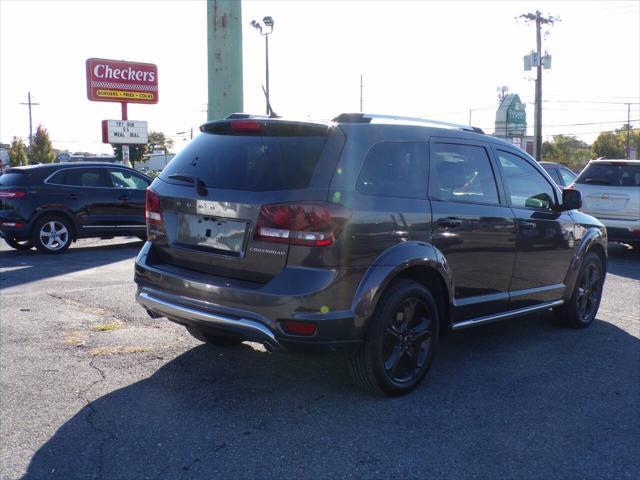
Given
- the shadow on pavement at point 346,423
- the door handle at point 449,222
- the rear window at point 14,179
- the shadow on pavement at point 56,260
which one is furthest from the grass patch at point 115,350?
the rear window at point 14,179

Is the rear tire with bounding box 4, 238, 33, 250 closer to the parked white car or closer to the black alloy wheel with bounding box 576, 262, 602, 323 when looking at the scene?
the black alloy wheel with bounding box 576, 262, 602, 323

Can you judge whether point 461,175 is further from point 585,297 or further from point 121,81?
point 121,81

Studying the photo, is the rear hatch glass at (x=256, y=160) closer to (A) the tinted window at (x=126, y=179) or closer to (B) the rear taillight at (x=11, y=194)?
(B) the rear taillight at (x=11, y=194)

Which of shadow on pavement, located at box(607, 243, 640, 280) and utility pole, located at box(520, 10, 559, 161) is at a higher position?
utility pole, located at box(520, 10, 559, 161)

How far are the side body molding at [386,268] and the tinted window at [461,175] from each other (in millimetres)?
461

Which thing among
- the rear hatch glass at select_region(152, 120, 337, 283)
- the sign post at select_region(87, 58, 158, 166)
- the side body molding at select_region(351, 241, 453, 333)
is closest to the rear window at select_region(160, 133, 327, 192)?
the rear hatch glass at select_region(152, 120, 337, 283)

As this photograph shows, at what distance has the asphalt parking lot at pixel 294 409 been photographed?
3443 millimetres

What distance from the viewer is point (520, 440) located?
3.78m

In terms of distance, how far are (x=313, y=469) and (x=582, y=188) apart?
31.7ft

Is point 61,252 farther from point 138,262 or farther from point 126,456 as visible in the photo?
point 126,456

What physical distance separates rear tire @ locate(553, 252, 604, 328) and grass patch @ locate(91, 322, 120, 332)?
421 cm

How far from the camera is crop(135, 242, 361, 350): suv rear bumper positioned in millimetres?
3816

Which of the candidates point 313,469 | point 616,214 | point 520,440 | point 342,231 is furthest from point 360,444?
point 616,214

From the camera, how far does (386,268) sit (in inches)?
161
